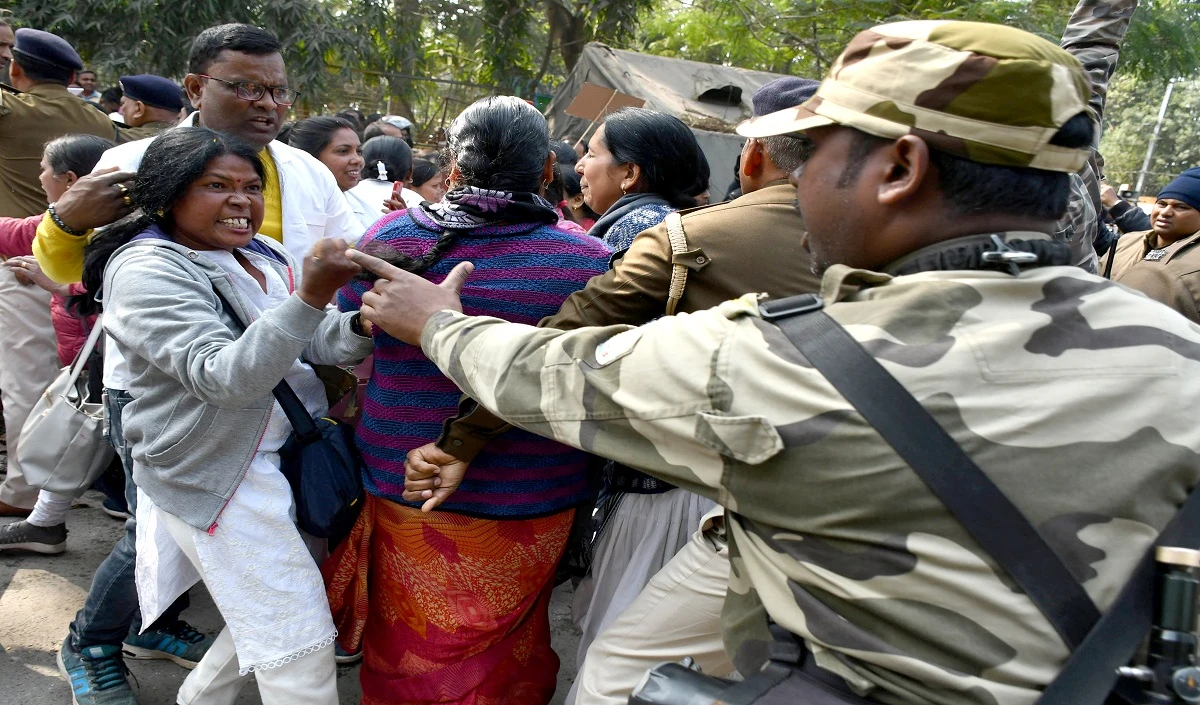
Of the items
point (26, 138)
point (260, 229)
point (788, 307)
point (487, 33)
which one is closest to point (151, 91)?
point (26, 138)

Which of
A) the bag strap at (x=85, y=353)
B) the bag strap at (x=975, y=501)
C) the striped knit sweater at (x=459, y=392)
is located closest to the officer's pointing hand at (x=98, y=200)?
the bag strap at (x=85, y=353)

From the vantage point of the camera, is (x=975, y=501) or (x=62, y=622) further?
(x=62, y=622)

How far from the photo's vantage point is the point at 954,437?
1133 millimetres

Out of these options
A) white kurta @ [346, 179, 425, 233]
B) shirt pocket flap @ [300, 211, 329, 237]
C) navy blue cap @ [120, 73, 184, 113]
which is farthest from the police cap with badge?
navy blue cap @ [120, 73, 184, 113]

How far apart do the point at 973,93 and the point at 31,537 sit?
380 cm

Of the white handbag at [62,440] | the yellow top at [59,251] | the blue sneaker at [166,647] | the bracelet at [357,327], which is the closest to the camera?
the bracelet at [357,327]

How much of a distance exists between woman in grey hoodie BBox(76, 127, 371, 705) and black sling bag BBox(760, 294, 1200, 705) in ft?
3.90

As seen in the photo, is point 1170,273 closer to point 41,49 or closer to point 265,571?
point 265,571

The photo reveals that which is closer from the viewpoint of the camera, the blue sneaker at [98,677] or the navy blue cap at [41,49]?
the blue sneaker at [98,677]

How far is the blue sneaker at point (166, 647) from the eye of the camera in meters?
2.95

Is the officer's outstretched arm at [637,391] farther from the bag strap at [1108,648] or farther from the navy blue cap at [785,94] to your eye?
the navy blue cap at [785,94]

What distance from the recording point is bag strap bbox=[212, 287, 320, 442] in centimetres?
219

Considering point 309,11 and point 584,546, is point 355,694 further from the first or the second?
point 309,11

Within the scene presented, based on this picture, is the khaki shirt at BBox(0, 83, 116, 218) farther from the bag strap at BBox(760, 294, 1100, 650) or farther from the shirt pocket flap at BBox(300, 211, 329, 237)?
the bag strap at BBox(760, 294, 1100, 650)
